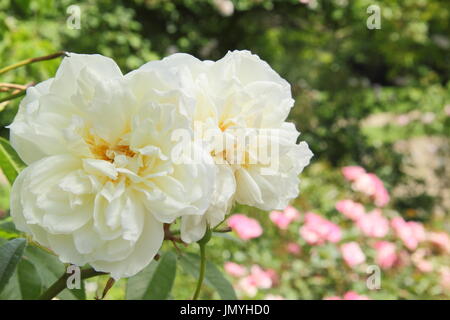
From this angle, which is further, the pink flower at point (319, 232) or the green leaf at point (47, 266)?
the pink flower at point (319, 232)

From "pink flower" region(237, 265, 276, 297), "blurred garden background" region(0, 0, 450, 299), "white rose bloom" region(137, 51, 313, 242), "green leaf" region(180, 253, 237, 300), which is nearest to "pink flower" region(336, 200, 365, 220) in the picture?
"blurred garden background" region(0, 0, 450, 299)

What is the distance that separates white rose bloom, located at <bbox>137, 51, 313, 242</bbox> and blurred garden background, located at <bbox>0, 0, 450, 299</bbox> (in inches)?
51.3

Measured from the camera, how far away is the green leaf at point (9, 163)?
0.65 metres

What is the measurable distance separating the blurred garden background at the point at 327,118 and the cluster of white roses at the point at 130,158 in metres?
1.30

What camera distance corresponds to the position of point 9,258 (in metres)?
0.54

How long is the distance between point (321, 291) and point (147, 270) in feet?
4.91

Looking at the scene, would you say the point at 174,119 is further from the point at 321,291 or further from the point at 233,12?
the point at 233,12

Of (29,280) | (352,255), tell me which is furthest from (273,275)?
(29,280)

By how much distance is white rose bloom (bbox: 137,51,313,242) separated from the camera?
0.45m

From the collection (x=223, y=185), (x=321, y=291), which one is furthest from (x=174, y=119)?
(x=321, y=291)

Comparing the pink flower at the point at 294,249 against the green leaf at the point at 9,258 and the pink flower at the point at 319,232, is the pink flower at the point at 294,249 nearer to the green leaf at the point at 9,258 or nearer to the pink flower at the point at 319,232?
the pink flower at the point at 319,232

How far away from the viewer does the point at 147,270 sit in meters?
0.69

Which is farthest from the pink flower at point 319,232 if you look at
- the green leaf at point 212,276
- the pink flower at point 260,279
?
the green leaf at point 212,276
